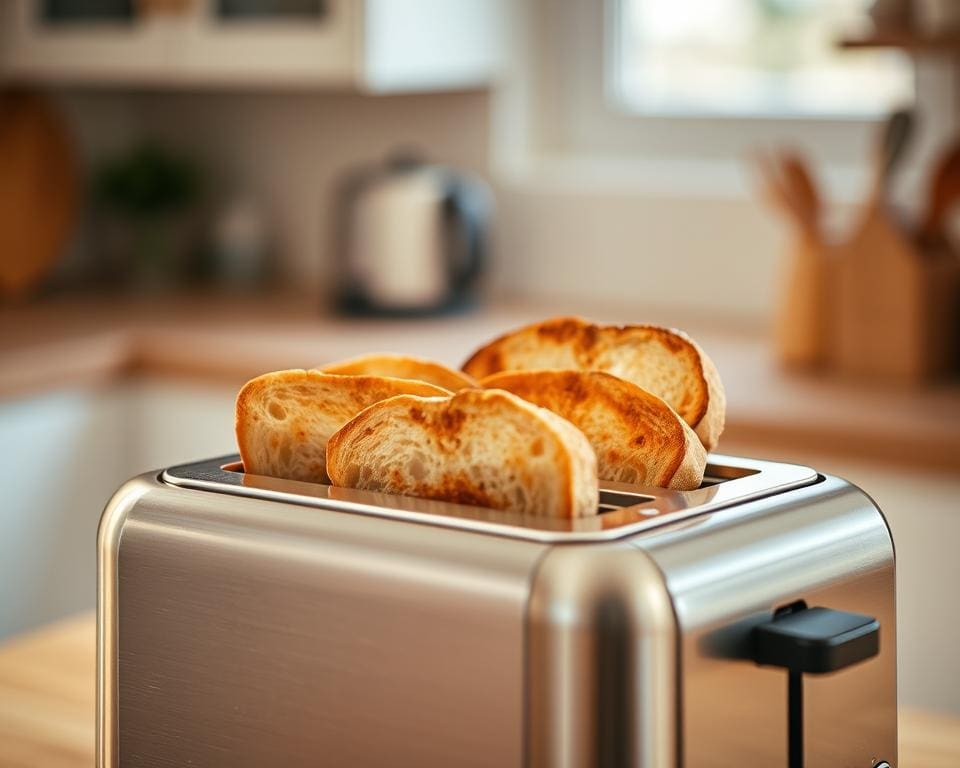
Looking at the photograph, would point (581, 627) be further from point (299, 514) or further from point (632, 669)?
point (299, 514)

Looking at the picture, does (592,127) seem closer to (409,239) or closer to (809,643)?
(409,239)

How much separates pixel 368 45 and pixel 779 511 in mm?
1793

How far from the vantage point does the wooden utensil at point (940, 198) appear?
6.39 ft

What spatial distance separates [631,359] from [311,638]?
228 mm

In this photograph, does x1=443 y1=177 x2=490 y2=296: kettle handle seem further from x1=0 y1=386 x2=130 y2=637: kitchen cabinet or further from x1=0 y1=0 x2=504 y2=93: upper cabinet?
x1=0 y1=386 x2=130 y2=637: kitchen cabinet

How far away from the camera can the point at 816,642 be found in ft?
1.82

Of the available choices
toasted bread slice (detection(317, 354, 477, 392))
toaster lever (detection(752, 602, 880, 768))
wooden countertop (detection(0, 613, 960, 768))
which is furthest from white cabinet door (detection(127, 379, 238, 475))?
toaster lever (detection(752, 602, 880, 768))

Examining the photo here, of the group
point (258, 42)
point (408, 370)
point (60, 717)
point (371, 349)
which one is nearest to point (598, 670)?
point (408, 370)

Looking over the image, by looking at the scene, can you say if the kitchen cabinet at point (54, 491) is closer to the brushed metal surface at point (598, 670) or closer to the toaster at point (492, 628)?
the toaster at point (492, 628)

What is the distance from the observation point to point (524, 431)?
23.5 inches

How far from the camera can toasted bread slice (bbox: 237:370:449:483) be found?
0.68m

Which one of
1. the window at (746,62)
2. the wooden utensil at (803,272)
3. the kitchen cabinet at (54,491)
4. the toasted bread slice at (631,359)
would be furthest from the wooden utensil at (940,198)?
the toasted bread slice at (631,359)

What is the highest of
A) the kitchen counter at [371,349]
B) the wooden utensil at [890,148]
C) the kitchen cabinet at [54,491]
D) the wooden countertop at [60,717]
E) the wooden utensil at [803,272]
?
the wooden utensil at [890,148]

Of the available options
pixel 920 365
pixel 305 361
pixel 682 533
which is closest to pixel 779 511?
pixel 682 533
